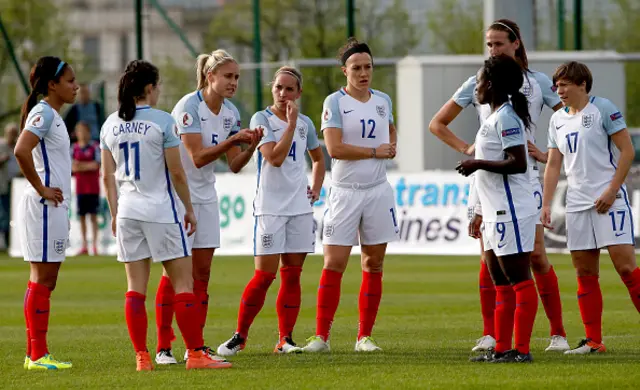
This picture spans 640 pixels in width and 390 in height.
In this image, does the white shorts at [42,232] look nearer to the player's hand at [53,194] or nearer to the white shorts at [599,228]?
the player's hand at [53,194]

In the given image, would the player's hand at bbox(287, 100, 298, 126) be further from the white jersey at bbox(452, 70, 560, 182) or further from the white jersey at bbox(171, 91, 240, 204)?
the white jersey at bbox(452, 70, 560, 182)

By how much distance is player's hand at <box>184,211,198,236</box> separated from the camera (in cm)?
964

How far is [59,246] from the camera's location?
32.6 ft

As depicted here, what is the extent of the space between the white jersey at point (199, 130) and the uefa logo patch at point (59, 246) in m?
0.99

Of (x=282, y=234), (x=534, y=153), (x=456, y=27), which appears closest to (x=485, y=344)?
(x=534, y=153)

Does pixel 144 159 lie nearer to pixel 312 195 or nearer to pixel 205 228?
pixel 205 228

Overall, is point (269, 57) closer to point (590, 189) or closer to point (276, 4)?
point (276, 4)

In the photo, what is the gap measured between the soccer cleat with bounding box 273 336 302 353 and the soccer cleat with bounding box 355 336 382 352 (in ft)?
1.44

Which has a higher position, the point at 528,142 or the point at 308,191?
the point at 528,142

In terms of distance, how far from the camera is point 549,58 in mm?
25078

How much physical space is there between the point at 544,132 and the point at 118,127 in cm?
1633

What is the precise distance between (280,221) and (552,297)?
6.75 ft

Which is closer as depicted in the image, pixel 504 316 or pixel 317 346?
pixel 504 316

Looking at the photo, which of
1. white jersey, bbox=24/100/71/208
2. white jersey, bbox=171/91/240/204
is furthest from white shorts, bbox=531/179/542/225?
white jersey, bbox=24/100/71/208
